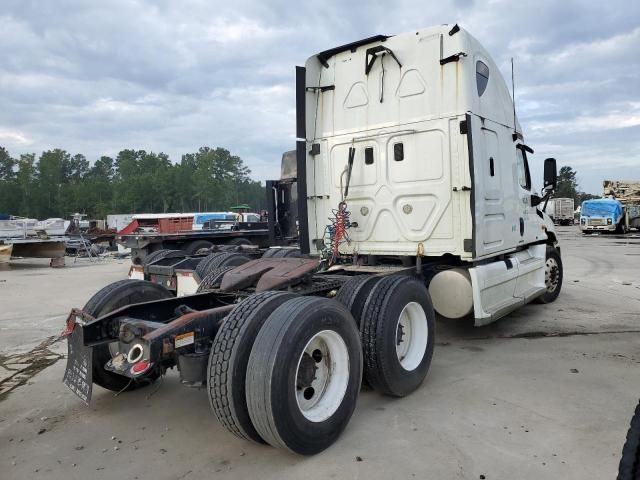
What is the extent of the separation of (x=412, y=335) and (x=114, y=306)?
2.70m

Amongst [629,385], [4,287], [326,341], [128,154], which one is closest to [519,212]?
[629,385]

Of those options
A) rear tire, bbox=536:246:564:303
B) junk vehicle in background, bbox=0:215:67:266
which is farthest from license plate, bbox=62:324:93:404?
junk vehicle in background, bbox=0:215:67:266

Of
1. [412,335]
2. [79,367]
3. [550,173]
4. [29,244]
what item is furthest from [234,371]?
[29,244]

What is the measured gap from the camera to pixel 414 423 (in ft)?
11.8

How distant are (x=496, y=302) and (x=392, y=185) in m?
1.77

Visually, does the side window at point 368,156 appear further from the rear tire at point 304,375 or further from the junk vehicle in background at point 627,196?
the junk vehicle in background at point 627,196

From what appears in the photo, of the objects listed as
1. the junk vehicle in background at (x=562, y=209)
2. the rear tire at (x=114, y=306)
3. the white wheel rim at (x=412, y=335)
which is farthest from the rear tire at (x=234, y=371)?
the junk vehicle in background at (x=562, y=209)

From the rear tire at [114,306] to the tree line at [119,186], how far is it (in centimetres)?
7682

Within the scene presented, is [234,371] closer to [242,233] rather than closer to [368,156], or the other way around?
[368,156]

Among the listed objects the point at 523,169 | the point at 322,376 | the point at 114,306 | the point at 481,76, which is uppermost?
the point at 481,76

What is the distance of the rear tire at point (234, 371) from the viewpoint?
291 cm

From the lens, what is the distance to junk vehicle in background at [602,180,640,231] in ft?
100

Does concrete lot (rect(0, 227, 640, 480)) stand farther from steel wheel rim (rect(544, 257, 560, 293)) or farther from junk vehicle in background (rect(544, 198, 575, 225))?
junk vehicle in background (rect(544, 198, 575, 225))

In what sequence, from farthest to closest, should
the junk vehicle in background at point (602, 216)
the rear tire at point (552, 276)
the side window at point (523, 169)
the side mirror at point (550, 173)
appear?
the junk vehicle in background at point (602, 216) < the rear tire at point (552, 276) < the side mirror at point (550, 173) < the side window at point (523, 169)
